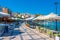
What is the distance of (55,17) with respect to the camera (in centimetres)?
1661

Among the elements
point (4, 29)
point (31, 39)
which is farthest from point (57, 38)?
point (4, 29)

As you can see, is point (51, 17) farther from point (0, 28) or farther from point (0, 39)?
point (0, 39)

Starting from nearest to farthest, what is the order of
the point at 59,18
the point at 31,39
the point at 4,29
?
the point at 31,39, the point at 59,18, the point at 4,29

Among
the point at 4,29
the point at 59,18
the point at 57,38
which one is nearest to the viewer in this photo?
the point at 57,38

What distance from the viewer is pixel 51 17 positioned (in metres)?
17.2

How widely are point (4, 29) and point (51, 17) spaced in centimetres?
640

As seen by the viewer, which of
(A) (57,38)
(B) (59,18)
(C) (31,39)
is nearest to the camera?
(A) (57,38)

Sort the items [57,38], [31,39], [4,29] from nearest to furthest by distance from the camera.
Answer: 1. [57,38]
2. [31,39]
3. [4,29]

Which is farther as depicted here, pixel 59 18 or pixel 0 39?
pixel 59 18

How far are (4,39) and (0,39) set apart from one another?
1.12ft

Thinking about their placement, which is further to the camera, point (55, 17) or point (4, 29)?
point (4, 29)

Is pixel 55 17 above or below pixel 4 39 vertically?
above

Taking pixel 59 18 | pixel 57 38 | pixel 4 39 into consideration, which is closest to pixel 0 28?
pixel 4 39

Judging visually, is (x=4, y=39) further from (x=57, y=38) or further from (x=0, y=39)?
(x=57, y=38)
